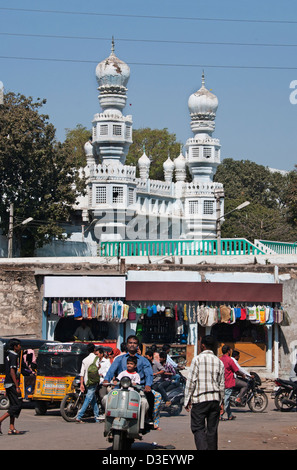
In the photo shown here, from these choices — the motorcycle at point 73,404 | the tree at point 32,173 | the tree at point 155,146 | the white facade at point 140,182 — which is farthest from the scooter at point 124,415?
the tree at point 155,146

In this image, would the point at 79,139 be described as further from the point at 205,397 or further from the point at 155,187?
the point at 205,397

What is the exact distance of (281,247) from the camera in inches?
1112

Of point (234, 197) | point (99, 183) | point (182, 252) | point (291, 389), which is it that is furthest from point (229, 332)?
point (234, 197)

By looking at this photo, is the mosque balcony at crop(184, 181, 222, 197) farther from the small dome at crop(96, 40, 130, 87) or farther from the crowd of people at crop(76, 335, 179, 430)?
the crowd of people at crop(76, 335, 179, 430)

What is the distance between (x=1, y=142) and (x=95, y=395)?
26231 millimetres

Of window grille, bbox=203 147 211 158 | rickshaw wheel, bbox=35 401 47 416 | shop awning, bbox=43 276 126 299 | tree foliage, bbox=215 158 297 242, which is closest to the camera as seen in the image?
rickshaw wheel, bbox=35 401 47 416

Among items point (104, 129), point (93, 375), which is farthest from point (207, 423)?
point (104, 129)

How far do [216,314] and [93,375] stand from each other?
30.3 feet

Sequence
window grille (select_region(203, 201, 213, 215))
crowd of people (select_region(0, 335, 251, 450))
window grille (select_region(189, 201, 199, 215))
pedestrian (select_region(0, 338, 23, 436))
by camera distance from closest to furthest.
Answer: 1. crowd of people (select_region(0, 335, 251, 450))
2. pedestrian (select_region(0, 338, 23, 436))
3. window grille (select_region(203, 201, 213, 215))
4. window grille (select_region(189, 201, 199, 215))

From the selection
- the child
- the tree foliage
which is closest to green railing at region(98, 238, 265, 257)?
the child

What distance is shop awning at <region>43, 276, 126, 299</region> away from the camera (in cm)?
2252

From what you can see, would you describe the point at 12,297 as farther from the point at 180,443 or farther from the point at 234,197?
the point at 234,197

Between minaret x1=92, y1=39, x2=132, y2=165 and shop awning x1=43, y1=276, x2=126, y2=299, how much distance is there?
2664 centimetres

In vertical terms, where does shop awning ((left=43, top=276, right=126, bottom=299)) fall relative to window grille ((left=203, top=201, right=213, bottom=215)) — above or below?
below
